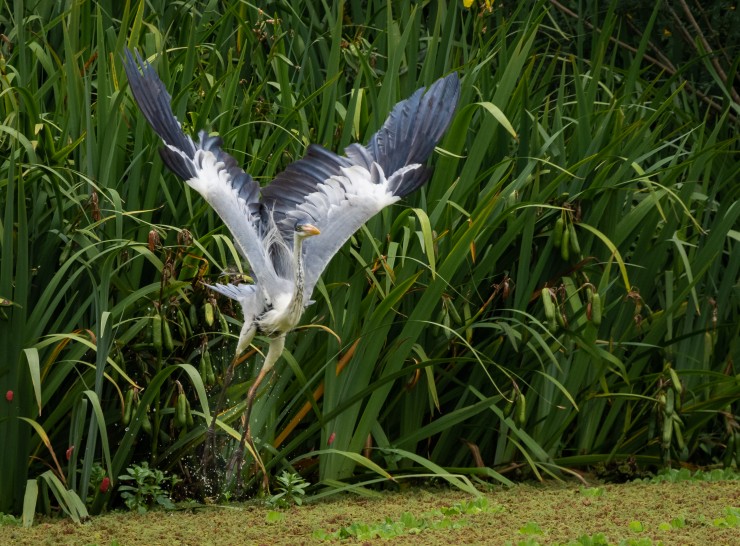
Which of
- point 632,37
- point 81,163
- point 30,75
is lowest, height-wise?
point 81,163

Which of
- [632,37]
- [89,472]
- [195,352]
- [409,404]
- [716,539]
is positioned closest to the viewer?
[716,539]

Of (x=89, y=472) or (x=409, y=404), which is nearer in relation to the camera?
(x=89, y=472)

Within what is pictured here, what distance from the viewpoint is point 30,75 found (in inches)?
177

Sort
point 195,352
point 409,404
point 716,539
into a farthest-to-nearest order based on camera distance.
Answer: point 409,404 < point 195,352 < point 716,539

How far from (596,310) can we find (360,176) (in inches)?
38.9

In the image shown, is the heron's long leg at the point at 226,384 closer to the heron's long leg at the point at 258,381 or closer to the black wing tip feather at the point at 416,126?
the heron's long leg at the point at 258,381

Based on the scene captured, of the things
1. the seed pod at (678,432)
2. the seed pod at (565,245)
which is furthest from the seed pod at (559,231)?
the seed pod at (678,432)

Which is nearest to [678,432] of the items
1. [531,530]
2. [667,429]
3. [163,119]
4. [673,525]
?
[667,429]

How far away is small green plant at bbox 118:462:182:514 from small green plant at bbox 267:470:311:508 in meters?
0.38

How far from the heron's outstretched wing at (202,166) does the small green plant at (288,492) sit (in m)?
0.81

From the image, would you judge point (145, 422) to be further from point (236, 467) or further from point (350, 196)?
point (350, 196)

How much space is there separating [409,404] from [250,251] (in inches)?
48.3

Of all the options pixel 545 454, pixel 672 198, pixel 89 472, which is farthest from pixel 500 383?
pixel 89 472

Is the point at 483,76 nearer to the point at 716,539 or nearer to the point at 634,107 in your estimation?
the point at 634,107
